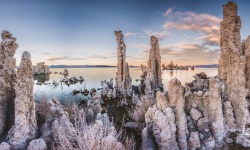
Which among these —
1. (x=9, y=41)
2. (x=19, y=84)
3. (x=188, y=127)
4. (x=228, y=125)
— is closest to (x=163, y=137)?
(x=188, y=127)

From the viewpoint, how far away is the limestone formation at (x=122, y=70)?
97.8 feet

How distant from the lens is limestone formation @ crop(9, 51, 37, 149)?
7.25m

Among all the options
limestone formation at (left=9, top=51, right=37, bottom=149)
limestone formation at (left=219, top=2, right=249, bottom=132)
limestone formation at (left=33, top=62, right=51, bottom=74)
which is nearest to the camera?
limestone formation at (left=9, top=51, right=37, bottom=149)

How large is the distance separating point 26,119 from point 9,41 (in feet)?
11.6

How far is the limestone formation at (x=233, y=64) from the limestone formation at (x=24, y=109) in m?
9.45

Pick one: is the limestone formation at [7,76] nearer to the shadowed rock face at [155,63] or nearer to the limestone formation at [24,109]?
the limestone formation at [24,109]

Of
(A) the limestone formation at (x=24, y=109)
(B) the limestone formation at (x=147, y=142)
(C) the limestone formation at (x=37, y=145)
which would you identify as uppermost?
(A) the limestone formation at (x=24, y=109)

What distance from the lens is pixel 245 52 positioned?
11.9m

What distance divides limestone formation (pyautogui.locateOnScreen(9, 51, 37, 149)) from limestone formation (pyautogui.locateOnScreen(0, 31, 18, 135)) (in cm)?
106

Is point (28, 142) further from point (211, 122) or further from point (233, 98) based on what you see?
point (233, 98)

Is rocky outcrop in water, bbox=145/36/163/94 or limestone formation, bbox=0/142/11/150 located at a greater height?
rocky outcrop in water, bbox=145/36/163/94

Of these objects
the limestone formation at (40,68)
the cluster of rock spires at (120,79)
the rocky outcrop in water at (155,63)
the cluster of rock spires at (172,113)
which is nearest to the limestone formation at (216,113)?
the cluster of rock spires at (172,113)

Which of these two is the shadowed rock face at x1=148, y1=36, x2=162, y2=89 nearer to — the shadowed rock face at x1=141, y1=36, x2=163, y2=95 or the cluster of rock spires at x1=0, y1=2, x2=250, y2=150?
the shadowed rock face at x1=141, y1=36, x2=163, y2=95

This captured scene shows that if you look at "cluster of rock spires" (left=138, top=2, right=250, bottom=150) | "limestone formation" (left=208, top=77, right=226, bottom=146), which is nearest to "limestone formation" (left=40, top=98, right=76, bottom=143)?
"cluster of rock spires" (left=138, top=2, right=250, bottom=150)
